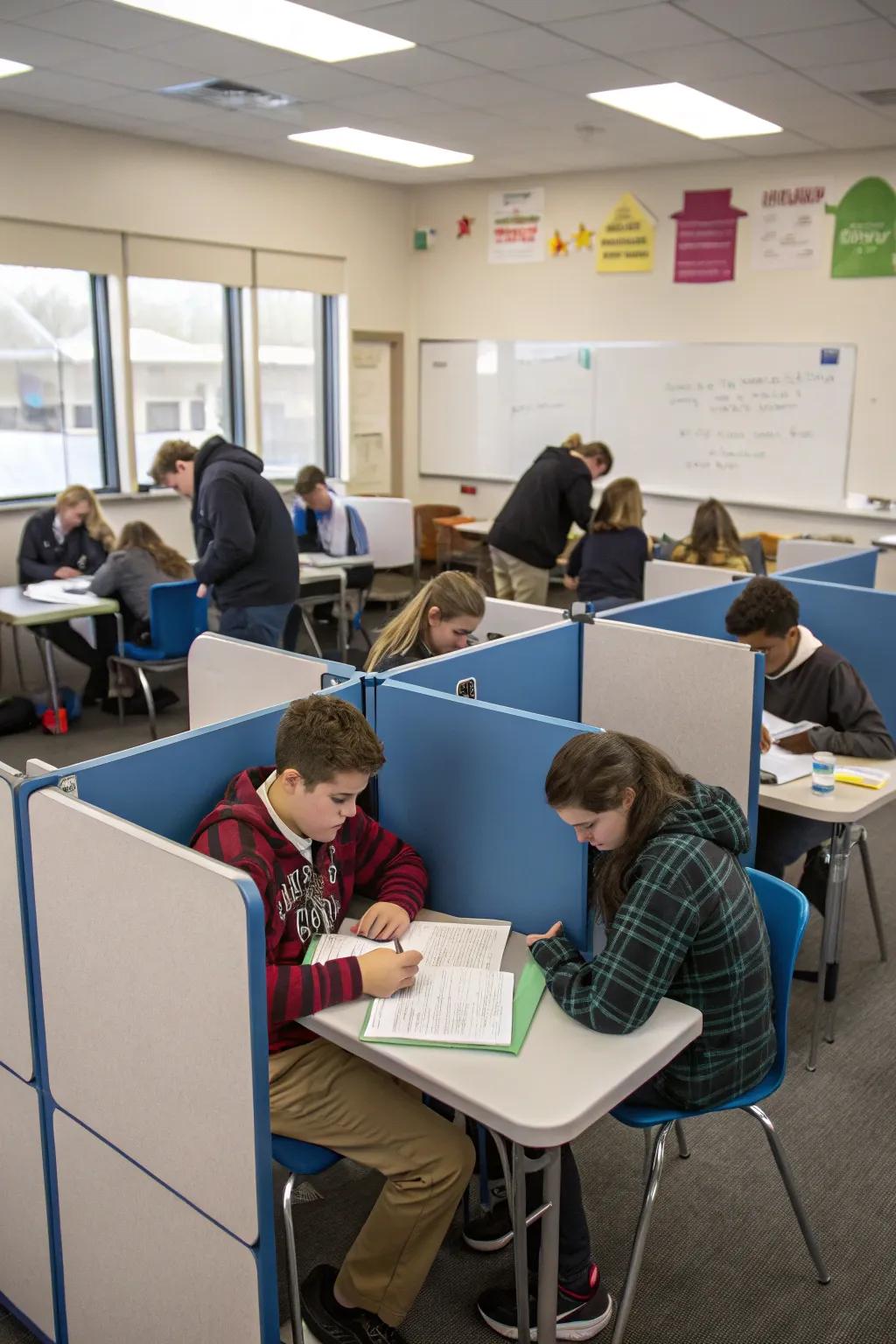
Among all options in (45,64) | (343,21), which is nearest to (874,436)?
(343,21)

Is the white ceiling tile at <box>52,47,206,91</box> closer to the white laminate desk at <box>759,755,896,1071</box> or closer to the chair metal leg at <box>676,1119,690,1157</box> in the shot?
the white laminate desk at <box>759,755,896,1071</box>

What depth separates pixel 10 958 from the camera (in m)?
1.77

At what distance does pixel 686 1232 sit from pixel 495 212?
7.16 metres

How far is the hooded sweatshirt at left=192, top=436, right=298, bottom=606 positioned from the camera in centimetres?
443

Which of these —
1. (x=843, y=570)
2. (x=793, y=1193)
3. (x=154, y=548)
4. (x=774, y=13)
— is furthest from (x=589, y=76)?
(x=793, y=1193)

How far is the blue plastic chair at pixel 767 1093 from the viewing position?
187 centimetres

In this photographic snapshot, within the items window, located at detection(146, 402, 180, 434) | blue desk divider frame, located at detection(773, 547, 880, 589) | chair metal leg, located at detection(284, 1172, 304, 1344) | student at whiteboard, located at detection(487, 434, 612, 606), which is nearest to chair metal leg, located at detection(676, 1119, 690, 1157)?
chair metal leg, located at detection(284, 1172, 304, 1344)

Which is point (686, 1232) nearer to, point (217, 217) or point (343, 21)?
point (343, 21)

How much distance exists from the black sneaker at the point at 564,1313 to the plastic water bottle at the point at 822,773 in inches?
50.4

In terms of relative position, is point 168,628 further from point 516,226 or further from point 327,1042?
point 516,226

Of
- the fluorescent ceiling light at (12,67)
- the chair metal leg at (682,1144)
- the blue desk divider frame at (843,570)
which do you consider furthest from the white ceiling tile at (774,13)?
the chair metal leg at (682,1144)

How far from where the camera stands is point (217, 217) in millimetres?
7070

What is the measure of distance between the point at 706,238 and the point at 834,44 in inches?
113

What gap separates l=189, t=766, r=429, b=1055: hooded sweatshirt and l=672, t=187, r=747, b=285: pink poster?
5.87 m
